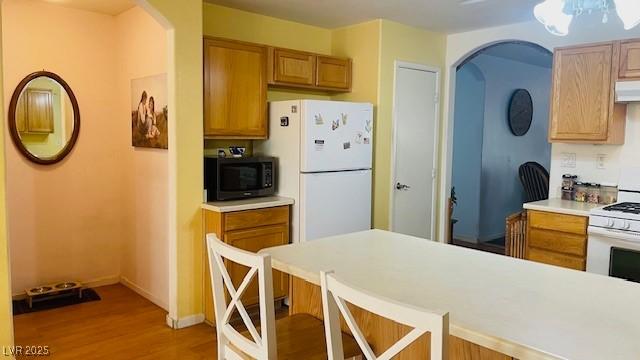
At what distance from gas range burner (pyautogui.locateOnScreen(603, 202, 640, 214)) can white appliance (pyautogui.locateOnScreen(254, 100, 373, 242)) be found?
1820 millimetres

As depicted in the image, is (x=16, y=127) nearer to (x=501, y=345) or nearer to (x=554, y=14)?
(x=554, y=14)

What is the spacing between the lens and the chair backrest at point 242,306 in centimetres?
160

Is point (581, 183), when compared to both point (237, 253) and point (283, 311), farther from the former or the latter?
point (237, 253)

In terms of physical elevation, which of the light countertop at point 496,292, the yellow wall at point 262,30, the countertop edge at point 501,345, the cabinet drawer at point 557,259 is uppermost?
the yellow wall at point 262,30

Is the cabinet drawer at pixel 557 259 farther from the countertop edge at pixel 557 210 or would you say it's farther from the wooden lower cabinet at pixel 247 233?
the wooden lower cabinet at pixel 247 233

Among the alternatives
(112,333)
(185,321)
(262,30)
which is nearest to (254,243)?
(185,321)

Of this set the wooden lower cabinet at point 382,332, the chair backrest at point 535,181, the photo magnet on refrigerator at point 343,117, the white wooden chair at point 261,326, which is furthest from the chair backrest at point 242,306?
the chair backrest at point 535,181

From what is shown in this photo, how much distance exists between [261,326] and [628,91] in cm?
Result: 313

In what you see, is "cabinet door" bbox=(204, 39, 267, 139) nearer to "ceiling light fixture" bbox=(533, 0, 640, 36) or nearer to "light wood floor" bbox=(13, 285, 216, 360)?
"light wood floor" bbox=(13, 285, 216, 360)

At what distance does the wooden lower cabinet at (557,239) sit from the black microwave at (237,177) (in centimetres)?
207

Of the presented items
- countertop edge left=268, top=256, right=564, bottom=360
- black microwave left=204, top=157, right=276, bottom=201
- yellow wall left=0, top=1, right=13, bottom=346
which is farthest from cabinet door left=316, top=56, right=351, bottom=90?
countertop edge left=268, top=256, right=564, bottom=360

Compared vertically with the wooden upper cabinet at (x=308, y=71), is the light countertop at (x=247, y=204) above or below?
below

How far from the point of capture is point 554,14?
2211 millimetres

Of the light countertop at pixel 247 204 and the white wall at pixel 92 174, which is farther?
the white wall at pixel 92 174
